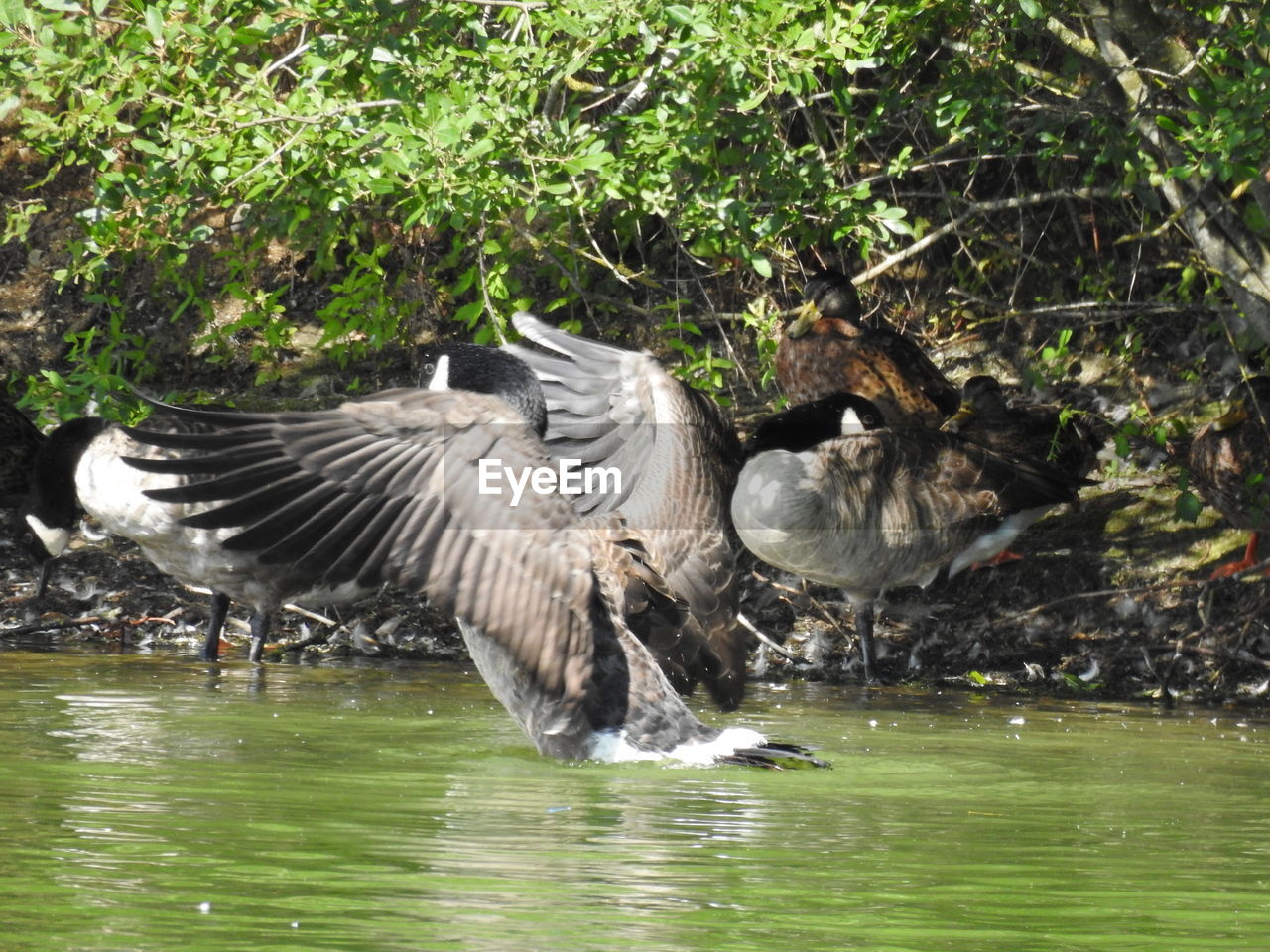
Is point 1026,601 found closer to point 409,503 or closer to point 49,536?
point 409,503

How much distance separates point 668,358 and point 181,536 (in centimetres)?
394

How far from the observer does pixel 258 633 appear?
9.30 metres

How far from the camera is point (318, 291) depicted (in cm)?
1338

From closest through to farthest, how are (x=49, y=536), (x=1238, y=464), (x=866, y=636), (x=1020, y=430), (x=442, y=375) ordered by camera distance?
(x=442, y=375)
(x=1238, y=464)
(x=866, y=636)
(x=1020, y=430)
(x=49, y=536)

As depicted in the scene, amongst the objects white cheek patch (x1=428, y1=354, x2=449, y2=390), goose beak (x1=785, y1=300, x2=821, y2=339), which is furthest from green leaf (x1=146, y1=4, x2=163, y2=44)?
goose beak (x1=785, y1=300, x2=821, y2=339)

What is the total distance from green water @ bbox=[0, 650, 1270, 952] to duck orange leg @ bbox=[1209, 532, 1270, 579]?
1543 mm

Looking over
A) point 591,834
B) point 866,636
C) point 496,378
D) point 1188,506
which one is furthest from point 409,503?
point 1188,506

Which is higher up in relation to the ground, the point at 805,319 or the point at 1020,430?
the point at 805,319

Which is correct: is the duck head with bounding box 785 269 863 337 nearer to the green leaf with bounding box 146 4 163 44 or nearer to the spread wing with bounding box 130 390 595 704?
the green leaf with bounding box 146 4 163 44

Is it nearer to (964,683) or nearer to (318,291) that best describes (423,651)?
(964,683)

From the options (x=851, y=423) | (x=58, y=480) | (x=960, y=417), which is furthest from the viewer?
(x=58, y=480)

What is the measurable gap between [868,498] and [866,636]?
0.70 metres

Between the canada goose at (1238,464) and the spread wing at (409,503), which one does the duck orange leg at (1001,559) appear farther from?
the spread wing at (409,503)

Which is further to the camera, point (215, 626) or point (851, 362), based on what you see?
point (851, 362)
